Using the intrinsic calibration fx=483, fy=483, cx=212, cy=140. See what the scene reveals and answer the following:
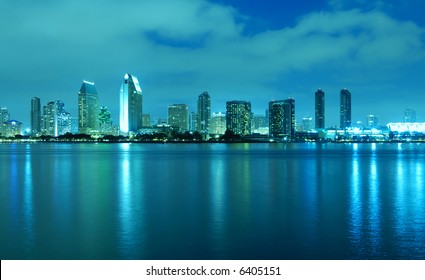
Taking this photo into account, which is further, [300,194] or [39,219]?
[300,194]

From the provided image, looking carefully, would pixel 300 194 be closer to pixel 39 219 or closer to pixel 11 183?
pixel 39 219

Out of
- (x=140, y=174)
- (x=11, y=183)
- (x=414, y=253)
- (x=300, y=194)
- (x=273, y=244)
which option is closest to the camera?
(x=414, y=253)

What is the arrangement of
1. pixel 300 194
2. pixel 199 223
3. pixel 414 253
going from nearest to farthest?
pixel 414 253 → pixel 199 223 → pixel 300 194

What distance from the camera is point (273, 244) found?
14.5 metres

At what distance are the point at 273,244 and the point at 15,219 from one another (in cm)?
1052
